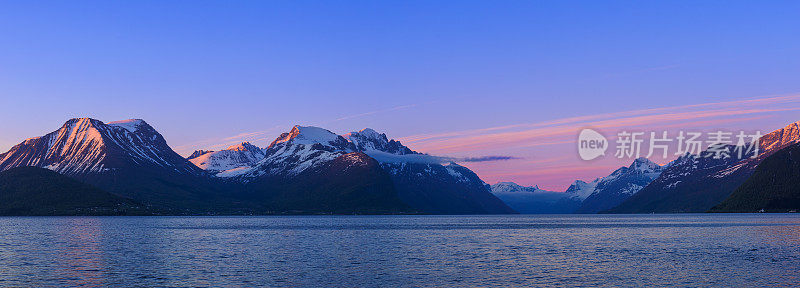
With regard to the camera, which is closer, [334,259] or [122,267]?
[122,267]

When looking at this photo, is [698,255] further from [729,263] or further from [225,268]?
[225,268]

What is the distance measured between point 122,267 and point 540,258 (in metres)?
61.0

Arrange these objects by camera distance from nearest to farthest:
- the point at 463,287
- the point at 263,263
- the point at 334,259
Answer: the point at 463,287, the point at 263,263, the point at 334,259

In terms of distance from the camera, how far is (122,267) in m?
92.4

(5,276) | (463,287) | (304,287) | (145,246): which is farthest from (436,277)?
(145,246)

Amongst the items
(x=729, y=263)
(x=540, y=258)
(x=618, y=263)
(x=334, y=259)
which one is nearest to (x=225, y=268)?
(x=334, y=259)

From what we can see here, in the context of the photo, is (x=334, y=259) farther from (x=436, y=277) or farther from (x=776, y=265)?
(x=776, y=265)

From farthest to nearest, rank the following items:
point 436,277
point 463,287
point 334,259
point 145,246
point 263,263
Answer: point 145,246, point 334,259, point 263,263, point 436,277, point 463,287

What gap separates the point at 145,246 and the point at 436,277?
80.6m

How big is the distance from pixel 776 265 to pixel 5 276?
98.3 metres

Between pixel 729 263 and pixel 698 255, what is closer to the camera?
pixel 729 263

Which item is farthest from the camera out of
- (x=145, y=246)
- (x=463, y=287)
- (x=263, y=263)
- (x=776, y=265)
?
(x=145, y=246)

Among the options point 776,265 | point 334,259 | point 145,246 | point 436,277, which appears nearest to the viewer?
point 436,277

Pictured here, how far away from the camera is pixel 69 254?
374 ft
